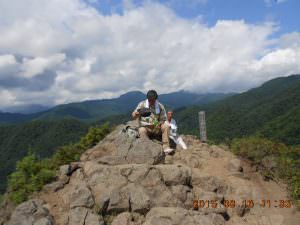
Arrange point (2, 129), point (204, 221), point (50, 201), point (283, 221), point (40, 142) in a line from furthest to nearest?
point (2, 129), point (40, 142), point (283, 221), point (50, 201), point (204, 221)

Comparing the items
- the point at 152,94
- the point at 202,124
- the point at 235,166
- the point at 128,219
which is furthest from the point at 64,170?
the point at 202,124

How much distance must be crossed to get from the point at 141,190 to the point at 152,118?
10.2 feet

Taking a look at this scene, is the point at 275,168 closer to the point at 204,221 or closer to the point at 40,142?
the point at 204,221

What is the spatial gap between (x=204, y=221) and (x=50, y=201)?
3.43 metres

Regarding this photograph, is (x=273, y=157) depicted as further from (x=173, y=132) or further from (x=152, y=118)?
(x=152, y=118)

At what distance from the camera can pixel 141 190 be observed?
7809 mm

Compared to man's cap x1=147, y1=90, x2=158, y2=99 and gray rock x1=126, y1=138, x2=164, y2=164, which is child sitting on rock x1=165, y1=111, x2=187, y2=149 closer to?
man's cap x1=147, y1=90, x2=158, y2=99

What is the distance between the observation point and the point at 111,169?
27.7 feet

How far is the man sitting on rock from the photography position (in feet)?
33.6

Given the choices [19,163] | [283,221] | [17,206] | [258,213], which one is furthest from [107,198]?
[283,221]

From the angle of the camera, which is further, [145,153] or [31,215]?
[145,153]

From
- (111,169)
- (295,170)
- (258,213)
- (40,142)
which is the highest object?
(111,169)

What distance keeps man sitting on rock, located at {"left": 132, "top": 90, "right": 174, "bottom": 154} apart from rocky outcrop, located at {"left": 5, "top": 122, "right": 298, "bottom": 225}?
1.49 ft

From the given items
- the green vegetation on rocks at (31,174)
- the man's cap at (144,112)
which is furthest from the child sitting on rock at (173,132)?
the green vegetation on rocks at (31,174)
